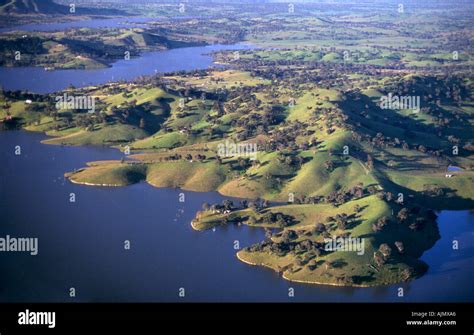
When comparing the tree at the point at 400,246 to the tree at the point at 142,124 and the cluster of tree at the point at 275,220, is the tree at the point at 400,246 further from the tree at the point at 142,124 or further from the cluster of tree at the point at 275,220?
the tree at the point at 142,124

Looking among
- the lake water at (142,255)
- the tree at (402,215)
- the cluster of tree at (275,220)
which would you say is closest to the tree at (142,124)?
the lake water at (142,255)

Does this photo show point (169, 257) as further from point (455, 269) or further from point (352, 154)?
point (352, 154)

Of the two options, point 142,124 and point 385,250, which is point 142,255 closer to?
point 385,250

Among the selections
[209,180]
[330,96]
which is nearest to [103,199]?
[209,180]

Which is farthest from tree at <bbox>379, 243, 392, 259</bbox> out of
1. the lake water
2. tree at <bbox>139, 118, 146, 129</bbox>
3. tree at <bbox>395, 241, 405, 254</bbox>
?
tree at <bbox>139, 118, 146, 129</bbox>

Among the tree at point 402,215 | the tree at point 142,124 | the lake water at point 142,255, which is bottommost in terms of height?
the lake water at point 142,255

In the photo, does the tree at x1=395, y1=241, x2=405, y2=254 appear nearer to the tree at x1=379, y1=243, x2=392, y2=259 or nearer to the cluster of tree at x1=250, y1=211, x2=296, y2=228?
the tree at x1=379, y1=243, x2=392, y2=259

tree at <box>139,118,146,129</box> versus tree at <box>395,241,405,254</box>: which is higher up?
tree at <box>139,118,146,129</box>

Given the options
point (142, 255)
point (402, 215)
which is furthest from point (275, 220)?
point (142, 255)
